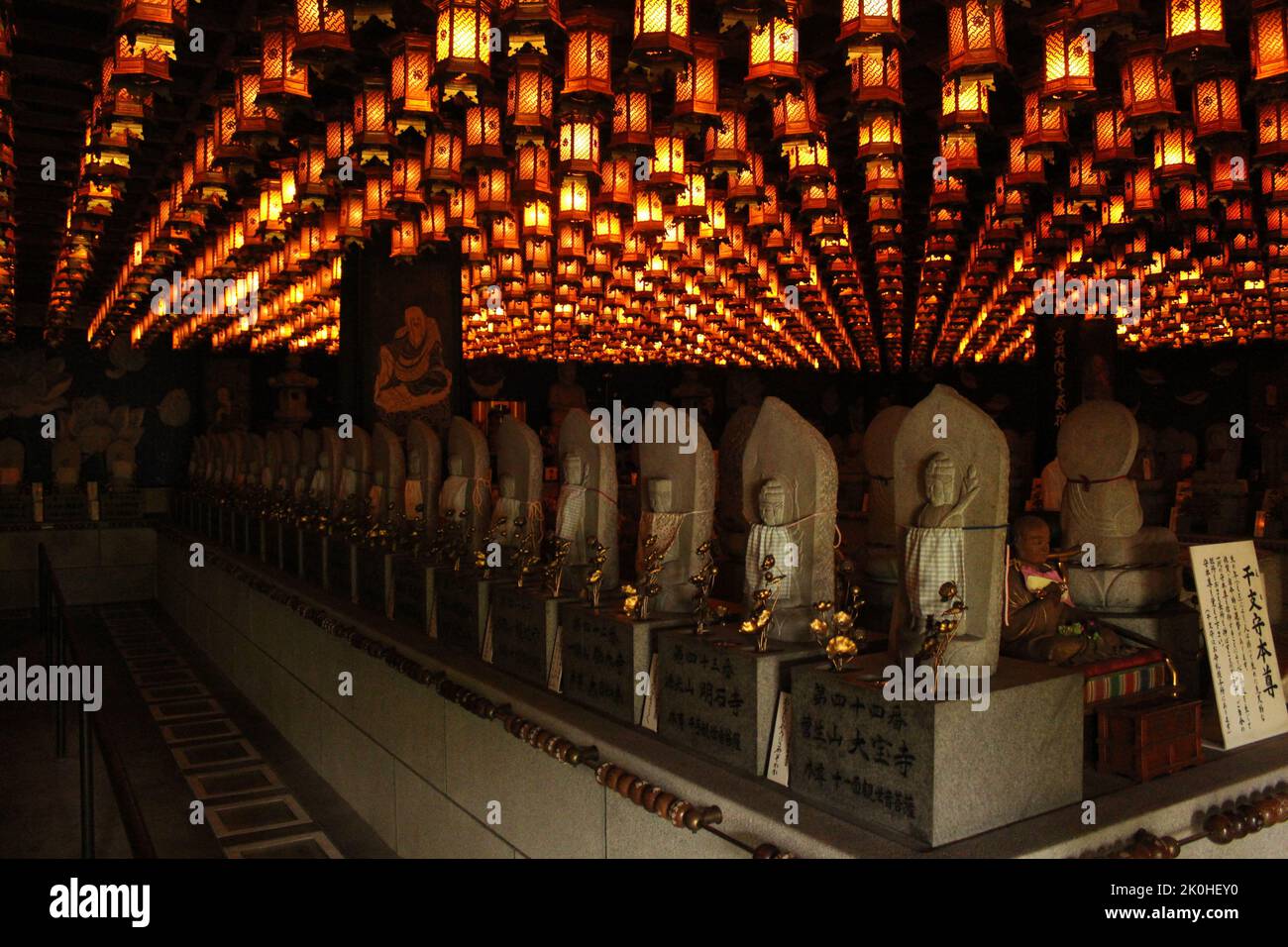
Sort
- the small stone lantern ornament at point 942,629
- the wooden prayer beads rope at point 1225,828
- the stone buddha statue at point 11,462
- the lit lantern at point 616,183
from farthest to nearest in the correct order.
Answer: the stone buddha statue at point 11,462 < the lit lantern at point 616,183 < the small stone lantern ornament at point 942,629 < the wooden prayer beads rope at point 1225,828

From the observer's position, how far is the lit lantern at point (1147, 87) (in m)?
5.60

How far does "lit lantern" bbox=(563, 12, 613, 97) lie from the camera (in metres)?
5.27

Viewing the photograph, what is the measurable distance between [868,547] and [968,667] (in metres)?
3.65

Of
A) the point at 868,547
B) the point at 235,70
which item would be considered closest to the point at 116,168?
the point at 235,70

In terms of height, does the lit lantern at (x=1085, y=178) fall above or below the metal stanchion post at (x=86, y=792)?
above

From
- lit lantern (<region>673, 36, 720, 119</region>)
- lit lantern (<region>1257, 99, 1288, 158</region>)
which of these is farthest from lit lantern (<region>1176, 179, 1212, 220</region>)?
lit lantern (<region>673, 36, 720, 119</region>)

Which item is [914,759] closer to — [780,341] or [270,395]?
[780,341]

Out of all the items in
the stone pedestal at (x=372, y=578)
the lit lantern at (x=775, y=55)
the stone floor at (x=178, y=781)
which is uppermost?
the lit lantern at (x=775, y=55)

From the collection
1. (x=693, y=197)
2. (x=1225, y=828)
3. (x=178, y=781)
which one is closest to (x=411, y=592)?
(x=178, y=781)

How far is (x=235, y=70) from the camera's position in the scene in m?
→ 6.19

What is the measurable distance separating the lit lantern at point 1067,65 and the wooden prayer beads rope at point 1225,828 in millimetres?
3678

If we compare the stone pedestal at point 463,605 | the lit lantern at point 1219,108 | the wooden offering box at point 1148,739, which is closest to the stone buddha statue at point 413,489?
the stone pedestal at point 463,605

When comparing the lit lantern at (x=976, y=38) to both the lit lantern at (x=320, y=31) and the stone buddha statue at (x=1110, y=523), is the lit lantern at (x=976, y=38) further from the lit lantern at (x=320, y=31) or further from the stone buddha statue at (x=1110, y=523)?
the lit lantern at (x=320, y=31)

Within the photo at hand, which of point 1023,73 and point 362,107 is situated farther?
point 1023,73
